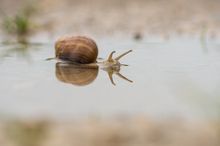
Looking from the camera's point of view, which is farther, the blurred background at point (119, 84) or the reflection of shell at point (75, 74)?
the reflection of shell at point (75, 74)

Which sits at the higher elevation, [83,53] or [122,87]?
[83,53]

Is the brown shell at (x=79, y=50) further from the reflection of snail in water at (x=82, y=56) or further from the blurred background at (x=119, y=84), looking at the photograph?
the blurred background at (x=119, y=84)

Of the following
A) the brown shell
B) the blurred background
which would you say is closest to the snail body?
the brown shell

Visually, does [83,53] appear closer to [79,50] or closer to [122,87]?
[79,50]

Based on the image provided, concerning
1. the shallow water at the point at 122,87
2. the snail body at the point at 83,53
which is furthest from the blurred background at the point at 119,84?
the snail body at the point at 83,53

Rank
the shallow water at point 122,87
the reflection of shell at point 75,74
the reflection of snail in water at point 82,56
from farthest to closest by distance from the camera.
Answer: the reflection of snail in water at point 82,56
the reflection of shell at point 75,74
the shallow water at point 122,87

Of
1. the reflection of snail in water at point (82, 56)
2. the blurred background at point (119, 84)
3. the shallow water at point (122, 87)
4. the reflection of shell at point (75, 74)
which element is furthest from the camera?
the reflection of snail in water at point (82, 56)

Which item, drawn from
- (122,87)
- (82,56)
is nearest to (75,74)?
(82,56)
